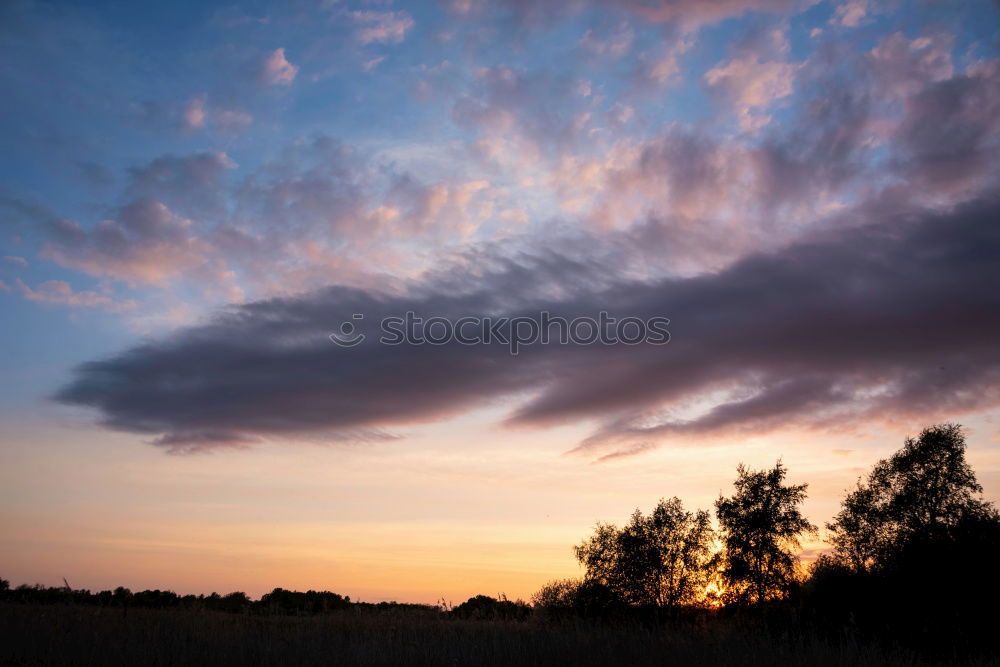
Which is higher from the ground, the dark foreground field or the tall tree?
the tall tree

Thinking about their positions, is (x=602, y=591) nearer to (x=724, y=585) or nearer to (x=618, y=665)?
(x=724, y=585)

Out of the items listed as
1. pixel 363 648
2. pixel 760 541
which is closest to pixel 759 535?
pixel 760 541

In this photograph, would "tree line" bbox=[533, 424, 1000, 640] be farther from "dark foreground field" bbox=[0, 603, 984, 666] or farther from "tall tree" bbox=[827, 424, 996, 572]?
"dark foreground field" bbox=[0, 603, 984, 666]

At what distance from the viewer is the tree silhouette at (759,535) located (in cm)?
5516

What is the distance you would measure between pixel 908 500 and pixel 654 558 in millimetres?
19000

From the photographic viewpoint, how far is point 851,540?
57375 millimetres

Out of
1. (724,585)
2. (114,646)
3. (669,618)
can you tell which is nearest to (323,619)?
(114,646)

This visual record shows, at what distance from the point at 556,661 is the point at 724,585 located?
3825 centimetres

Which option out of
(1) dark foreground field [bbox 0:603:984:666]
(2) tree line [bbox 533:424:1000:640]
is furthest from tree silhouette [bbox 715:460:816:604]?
(1) dark foreground field [bbox 0:603:984:666]

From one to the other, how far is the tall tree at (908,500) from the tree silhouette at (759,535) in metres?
3.77

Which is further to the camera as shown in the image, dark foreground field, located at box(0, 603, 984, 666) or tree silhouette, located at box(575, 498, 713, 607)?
tree silhouette, located at box(575, 498, 713, 607)

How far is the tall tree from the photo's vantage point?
2109 inches

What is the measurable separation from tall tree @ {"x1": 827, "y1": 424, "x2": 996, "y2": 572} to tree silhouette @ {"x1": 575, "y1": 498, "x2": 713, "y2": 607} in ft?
34.3

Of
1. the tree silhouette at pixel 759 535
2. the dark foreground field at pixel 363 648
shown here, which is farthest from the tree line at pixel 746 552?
the dark foreground field at pixel 363 648
